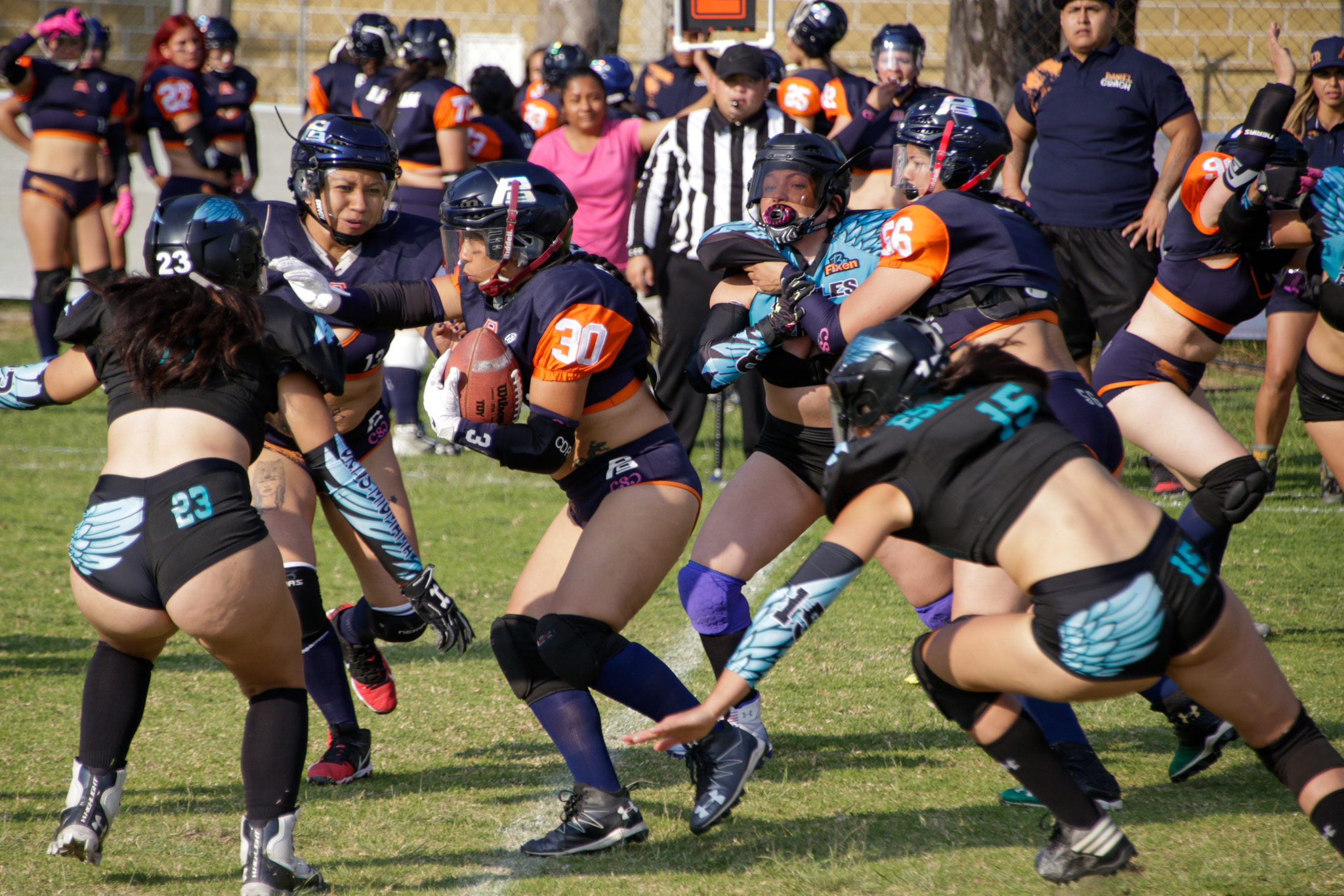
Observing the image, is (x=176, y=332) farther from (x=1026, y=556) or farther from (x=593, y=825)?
(x=1026, y=556)

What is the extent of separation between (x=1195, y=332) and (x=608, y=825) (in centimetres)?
299

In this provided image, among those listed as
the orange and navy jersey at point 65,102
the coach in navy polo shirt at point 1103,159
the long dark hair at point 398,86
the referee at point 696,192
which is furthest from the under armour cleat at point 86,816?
the orange and navy jersey at point 65,102

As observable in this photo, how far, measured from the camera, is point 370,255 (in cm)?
457

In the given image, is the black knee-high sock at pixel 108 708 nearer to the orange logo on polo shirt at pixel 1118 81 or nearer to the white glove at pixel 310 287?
the white glove at pixel 310 287

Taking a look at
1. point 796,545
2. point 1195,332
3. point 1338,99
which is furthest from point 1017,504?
point 1338,99

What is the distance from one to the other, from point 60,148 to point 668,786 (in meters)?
8.40

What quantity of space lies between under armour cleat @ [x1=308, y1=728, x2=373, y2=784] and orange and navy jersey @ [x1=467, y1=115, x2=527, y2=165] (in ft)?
17.3

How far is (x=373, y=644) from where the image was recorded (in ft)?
14.6

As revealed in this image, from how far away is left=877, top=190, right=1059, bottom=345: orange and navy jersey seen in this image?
3.65 m

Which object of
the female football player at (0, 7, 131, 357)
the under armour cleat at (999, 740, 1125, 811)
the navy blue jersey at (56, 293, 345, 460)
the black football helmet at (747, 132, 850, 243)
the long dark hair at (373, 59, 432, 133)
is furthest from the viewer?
the female football player at (0, 7, 131, 357)

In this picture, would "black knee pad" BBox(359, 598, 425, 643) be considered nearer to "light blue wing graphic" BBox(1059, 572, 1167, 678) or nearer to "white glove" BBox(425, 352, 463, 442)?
"white glove" BBox(425, 352, 463, 442)

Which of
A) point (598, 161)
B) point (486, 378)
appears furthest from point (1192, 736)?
point (598, 161)

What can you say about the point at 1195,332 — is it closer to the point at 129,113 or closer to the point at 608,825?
the point at 608,825

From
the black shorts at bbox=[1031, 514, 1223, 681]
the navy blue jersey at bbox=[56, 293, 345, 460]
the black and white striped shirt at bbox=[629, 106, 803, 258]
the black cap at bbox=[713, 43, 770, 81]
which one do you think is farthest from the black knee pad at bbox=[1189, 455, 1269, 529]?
the black cap at bbox=[713, 43, 770, 81]
